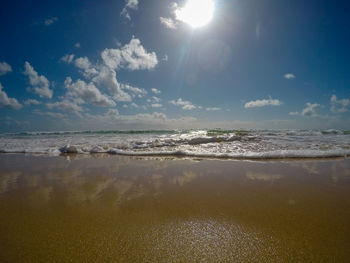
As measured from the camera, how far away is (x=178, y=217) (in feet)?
6.78

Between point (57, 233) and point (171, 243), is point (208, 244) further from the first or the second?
point (57, 233)

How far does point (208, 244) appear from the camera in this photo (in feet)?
5.18

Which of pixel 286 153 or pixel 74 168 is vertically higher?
pixel 286 153

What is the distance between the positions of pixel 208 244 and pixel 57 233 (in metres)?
1.58

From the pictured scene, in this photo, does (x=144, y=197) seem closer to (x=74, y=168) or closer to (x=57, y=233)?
(x=57, y=233)

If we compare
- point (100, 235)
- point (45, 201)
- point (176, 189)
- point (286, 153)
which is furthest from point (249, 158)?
point (45, 201)

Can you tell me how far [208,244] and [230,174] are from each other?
2.32 meters

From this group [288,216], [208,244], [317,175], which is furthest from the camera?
[317,175]

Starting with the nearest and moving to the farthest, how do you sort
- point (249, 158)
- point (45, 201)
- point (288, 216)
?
point (288, 216) < point (45, 201) < point (249, 158)

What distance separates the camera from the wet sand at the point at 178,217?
1.48m

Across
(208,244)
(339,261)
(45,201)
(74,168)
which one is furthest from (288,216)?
(74,168)

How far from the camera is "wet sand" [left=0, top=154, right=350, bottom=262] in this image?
4.86 ft

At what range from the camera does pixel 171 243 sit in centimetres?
161

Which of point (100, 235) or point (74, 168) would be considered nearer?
point (100, 235)
